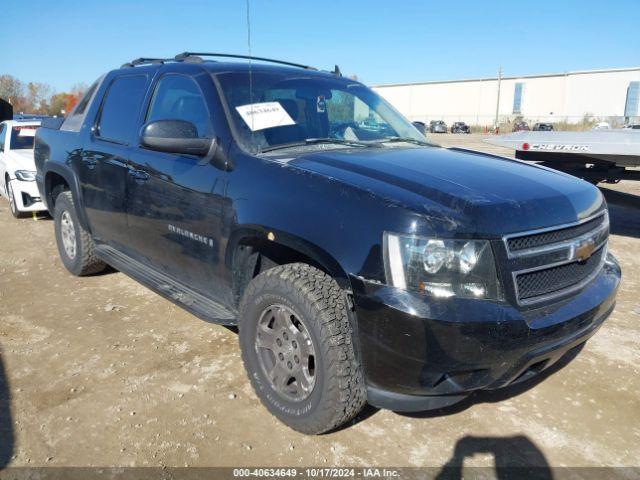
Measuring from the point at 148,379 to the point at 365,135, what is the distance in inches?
84.7

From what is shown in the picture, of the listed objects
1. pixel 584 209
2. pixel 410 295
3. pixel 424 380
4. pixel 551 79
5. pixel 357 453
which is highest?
pixel 551 79

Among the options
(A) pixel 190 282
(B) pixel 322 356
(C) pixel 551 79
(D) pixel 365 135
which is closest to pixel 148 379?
(A) pixel 190 282

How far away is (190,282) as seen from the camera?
11.1 ft

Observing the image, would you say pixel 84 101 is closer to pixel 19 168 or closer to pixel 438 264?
pixel 19 168

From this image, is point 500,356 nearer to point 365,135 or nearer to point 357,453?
point 357,453

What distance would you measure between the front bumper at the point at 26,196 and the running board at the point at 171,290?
13.1 ft

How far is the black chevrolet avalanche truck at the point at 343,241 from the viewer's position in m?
2.12

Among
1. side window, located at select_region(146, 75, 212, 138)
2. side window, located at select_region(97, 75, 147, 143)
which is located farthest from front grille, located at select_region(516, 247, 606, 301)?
side window, located at select_region(97, 75, 147, 143)

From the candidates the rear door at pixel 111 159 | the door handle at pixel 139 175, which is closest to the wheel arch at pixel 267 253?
the door handle at pixel 139 175

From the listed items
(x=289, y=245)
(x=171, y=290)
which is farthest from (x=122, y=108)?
(x=289, y=245)

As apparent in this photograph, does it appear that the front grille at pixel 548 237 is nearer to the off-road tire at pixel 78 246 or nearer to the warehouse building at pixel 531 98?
the off-road tire at pixel 78 246

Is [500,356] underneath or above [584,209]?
underneath

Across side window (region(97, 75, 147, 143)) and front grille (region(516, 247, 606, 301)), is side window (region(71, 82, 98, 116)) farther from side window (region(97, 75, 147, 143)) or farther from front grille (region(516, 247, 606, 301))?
front grille (region(516, 247, 606, 301))

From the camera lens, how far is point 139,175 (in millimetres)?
3549
